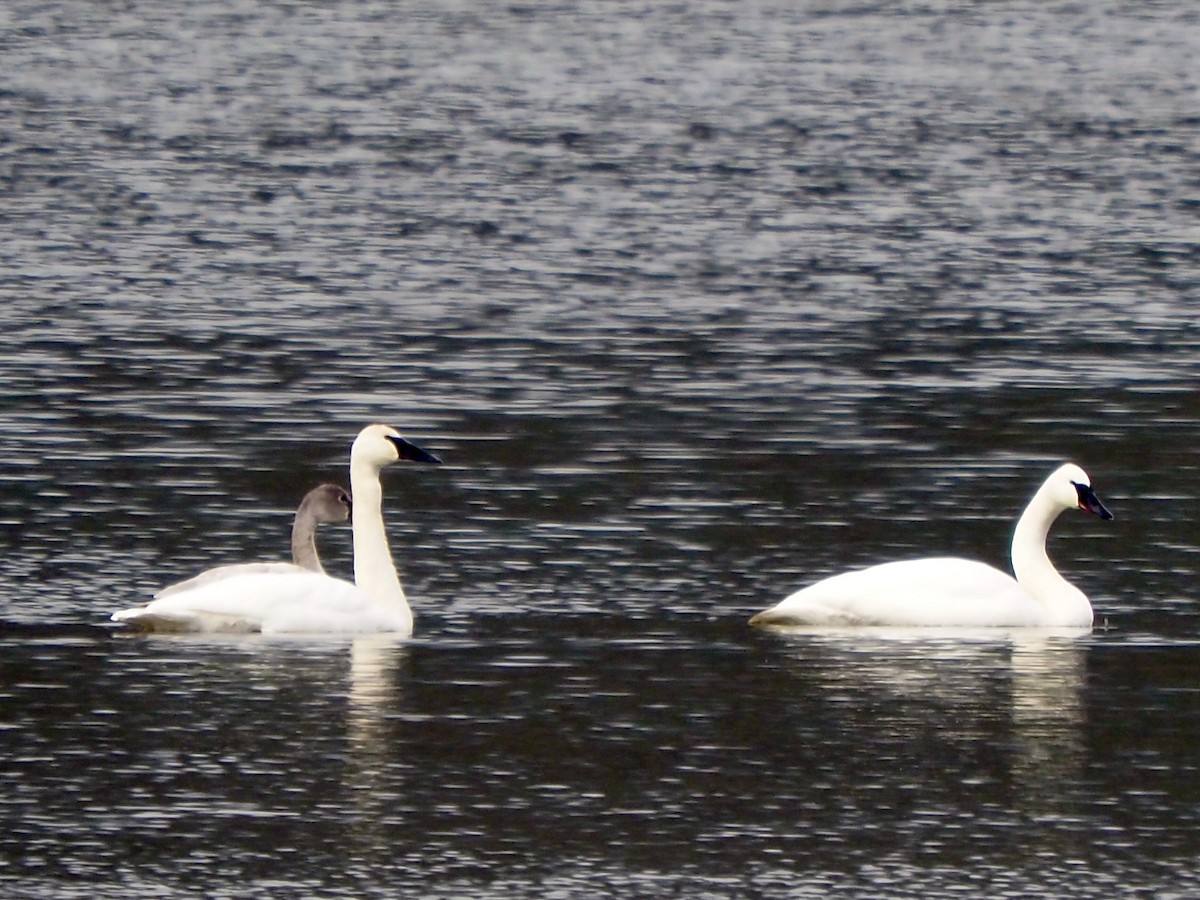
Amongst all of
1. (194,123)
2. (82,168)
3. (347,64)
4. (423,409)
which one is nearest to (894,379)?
(423,409)

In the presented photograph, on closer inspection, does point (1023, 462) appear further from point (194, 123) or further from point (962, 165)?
point (194, 123)

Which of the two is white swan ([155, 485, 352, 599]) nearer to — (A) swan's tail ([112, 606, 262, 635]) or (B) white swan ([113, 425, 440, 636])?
(B) white swan ([113, 425, 440, 636])

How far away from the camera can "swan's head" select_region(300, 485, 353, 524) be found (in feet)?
55.7

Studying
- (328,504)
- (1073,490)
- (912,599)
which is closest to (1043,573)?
(1073,490)

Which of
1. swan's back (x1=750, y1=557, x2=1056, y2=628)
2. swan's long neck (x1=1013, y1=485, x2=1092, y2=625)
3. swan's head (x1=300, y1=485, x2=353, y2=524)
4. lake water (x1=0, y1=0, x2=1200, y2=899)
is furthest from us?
swan's head (x1=300, y1=485, x2=353, y2=524)

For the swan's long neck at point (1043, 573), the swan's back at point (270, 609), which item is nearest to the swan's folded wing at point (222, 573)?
the swan's back at point (270, 609)

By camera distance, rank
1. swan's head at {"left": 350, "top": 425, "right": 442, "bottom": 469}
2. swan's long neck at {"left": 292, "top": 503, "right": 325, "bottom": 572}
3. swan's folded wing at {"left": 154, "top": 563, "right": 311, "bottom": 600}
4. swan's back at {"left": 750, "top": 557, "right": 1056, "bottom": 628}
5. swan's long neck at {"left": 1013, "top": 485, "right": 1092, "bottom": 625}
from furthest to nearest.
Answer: swan's long neck at {"left": 292, "top": 503, "right": 325, "bottom": 572}
swan's head at {"left": 350, "top": 425, "right": 442, "bottom": 469}
swan's long neck at {"left": 1013, "top": 485, "right": 1092, "bottom": 625}
swan's back at {"left": 750, "top": 557, "right": 1056, "bottom": 628}
swan's folded wing at {"left": 154, "top": 563, "right": 311, "bottom": 600}

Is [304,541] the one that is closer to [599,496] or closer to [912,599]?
[599,496]

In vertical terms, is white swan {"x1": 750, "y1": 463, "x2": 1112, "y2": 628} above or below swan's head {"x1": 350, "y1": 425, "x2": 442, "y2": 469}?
below

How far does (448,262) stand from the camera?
112 feet

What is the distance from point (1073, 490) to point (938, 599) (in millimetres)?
1445

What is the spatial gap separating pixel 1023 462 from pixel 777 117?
34.0 meters

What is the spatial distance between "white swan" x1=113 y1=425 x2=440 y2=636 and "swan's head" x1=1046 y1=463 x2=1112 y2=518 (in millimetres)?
3566

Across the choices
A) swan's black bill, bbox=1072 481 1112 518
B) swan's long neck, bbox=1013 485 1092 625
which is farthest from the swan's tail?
swan's black bill, bbox=1072 481 1112 518
